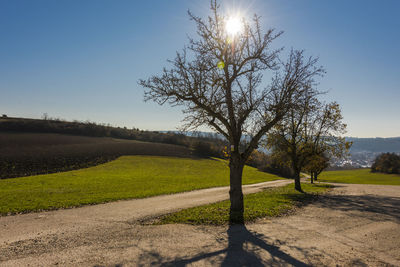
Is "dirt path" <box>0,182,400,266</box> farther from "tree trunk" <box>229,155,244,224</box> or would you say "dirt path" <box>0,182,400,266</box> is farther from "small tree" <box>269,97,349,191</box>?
"small tree" <box>269,97,349,191</box>

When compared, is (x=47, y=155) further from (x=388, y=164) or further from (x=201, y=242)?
(x=388, y=164)

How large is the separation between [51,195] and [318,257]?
1934cm

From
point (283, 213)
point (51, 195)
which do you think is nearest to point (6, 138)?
point (51, 195)

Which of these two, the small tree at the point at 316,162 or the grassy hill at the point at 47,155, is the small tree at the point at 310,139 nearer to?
the small tree at the point at 316,162

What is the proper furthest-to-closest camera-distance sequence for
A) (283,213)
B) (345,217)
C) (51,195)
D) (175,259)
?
(51,195) → (283,213) → (345,217) → (175,259)

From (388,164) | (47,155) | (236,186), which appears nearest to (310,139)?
(236,186)

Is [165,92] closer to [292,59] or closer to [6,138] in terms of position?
[292,59]

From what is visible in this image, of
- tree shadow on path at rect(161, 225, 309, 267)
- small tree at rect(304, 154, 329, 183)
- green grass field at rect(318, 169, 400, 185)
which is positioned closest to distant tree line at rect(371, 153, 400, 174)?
green grass field at rect(318, 169, 400, 185)

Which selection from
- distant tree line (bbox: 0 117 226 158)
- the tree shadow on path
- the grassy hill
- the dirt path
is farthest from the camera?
distant tree line (bbox: 0 117 226 158)

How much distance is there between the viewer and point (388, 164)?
78.0 m

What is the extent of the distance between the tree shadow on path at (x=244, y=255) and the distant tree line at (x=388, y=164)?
292 ft

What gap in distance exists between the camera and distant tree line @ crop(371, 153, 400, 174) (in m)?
74.3

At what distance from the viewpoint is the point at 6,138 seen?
50812 mm

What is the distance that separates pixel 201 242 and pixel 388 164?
94945 millimetres
